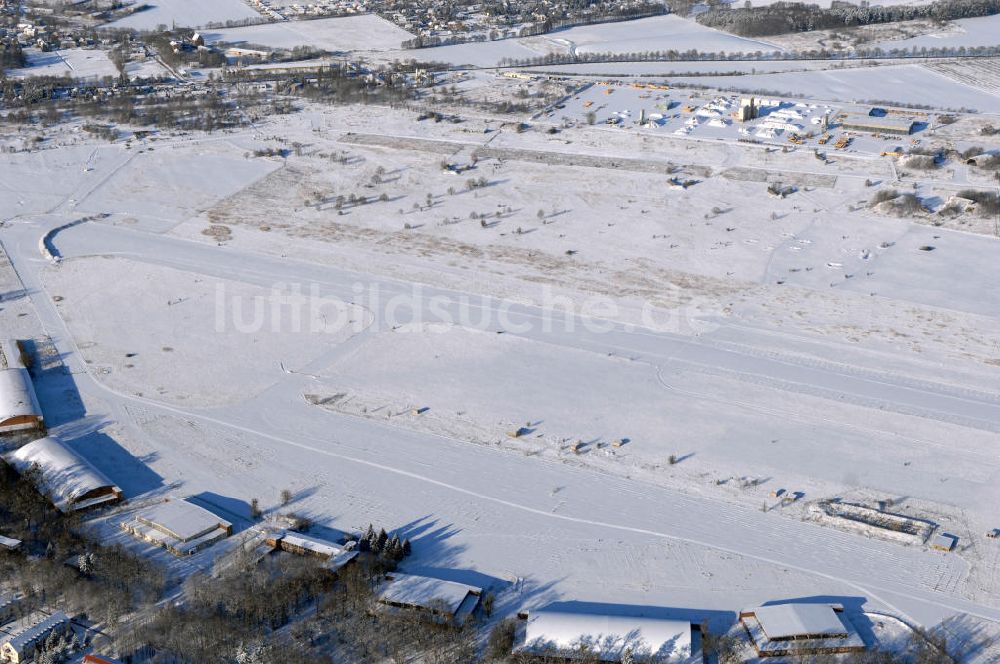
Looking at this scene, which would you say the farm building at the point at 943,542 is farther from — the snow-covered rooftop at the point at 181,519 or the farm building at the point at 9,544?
the farm building at the point at 9,544

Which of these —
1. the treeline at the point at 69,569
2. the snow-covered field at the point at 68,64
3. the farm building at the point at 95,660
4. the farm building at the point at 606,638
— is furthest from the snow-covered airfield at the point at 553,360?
the snow-covered field at the point at 68,64

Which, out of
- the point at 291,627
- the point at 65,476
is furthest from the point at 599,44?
the point at 291,627

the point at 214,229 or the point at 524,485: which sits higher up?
the point at 214,229

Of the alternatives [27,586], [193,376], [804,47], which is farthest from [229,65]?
[27,586]

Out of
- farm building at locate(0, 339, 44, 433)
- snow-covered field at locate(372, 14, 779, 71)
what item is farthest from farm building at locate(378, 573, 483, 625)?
snow-covered field at locate(372, 14, 779, 71)

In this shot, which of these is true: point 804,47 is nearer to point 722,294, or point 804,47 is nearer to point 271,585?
point 722,294

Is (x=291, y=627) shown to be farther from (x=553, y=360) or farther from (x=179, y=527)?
(x=553, y=360)
